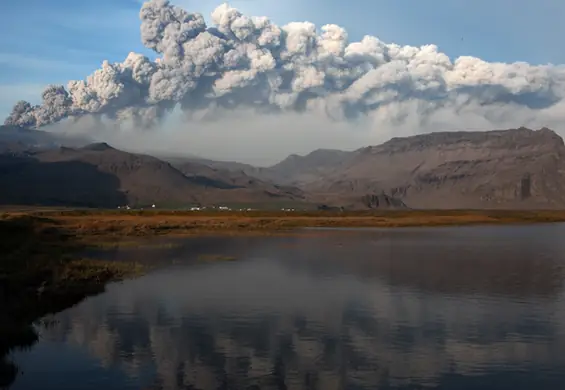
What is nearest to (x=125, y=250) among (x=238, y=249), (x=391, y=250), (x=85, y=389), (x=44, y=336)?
(x=238, y=249)

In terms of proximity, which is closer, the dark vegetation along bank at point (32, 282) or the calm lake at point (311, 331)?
the calm lake at point (311, 331)

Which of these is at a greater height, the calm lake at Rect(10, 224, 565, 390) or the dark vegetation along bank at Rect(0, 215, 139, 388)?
the dark vegetation along bank at Rect(0, 215, 139, 388)

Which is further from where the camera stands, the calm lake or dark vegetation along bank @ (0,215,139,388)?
dark vegetation along bank @ (0,215,139,388)

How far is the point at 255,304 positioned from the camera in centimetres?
4522

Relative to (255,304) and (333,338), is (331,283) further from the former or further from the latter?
(333,338)

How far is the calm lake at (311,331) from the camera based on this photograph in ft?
93.3

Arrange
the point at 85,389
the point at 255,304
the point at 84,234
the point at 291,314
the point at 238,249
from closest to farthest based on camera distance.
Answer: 1. the point at 85,389
2. the point at 291,314
3. the point at 255,304
4. the point at 238,249
5. the point at 84,234

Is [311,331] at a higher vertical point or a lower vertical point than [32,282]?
→ lower

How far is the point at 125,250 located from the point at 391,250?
36.0 m

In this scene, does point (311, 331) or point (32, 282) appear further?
point (32, 282)

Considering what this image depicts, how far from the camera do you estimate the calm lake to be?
28.4 m

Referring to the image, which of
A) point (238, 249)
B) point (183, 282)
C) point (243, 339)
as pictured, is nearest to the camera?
point (243, 339)

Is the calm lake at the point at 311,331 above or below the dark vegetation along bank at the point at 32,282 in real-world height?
below

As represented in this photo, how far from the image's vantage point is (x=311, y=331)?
36.7 meters
